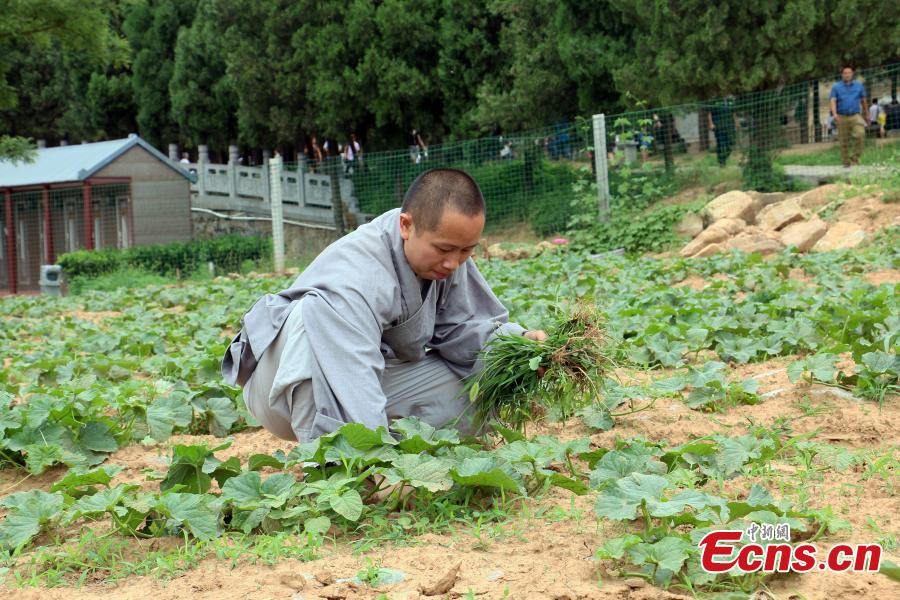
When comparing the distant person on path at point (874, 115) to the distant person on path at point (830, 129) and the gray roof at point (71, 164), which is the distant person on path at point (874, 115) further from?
the gray roof at point (71, 164)

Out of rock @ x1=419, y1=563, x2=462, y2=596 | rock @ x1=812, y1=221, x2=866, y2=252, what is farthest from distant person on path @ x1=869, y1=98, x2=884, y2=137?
rock @ x1=419, y1=563, x2=462, y2=596

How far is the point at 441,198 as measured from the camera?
112 inches

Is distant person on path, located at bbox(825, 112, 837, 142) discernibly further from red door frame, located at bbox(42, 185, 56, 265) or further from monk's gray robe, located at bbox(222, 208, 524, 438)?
red door frame, located at bbox(42, 185, 56, 265)

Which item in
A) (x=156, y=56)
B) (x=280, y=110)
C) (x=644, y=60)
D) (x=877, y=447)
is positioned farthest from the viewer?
(x=156, y=56)

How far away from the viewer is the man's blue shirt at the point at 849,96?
38.5 feet

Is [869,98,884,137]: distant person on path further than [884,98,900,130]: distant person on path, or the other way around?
[869,98,884,137]: distant person on path

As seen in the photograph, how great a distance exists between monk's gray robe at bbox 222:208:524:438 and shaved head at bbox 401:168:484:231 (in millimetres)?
149

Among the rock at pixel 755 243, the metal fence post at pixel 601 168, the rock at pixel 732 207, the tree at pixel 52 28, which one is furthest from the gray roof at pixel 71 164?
the rock at pixel 755 243

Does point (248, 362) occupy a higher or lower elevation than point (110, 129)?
lower

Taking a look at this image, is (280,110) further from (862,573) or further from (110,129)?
(862,573)

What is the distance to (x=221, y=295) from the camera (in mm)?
9422

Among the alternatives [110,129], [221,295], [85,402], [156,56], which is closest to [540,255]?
[221,295]

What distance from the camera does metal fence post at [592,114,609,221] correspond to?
1213cm

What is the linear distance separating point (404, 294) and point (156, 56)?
25.5 metres
